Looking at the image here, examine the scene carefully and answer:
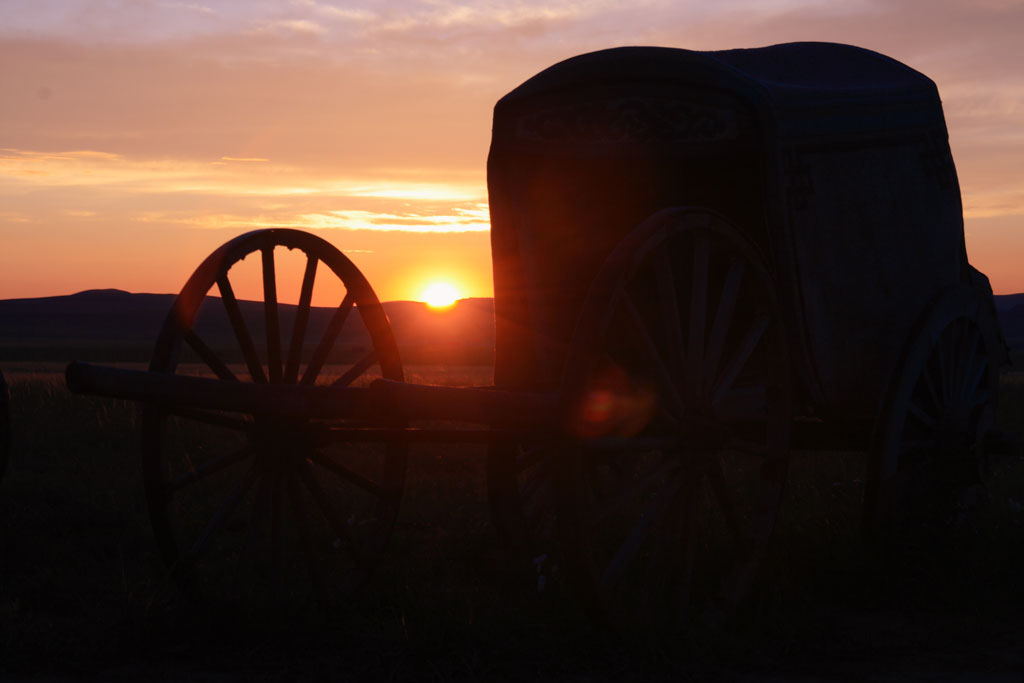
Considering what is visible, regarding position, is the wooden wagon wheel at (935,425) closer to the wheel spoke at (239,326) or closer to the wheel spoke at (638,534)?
the wheel spoke at (638,534)

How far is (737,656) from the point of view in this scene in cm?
447

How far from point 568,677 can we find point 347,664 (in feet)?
3.15

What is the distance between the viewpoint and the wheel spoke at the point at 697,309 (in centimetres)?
457

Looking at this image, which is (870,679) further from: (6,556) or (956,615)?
(6,556)

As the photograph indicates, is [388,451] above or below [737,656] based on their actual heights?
above

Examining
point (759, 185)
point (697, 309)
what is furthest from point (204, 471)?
point (759, 185)

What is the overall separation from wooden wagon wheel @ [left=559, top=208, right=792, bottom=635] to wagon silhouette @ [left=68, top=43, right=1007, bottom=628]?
0.02 m

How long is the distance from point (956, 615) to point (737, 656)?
5.00 feet

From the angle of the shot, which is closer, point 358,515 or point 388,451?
point 388,451

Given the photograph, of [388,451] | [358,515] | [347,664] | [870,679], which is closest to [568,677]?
[347,664]

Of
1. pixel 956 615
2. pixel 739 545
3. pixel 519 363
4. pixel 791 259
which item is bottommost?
pixel 956 615

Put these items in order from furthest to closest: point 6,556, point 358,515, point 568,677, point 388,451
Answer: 1. point 358,515
2. point 6,556
3. point 388,451
4. point 568,677

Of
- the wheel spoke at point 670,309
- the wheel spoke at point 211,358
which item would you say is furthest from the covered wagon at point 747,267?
the wheel spoke at point 211,358

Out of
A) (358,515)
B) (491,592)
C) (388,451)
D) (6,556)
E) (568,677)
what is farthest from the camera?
(358,515)
